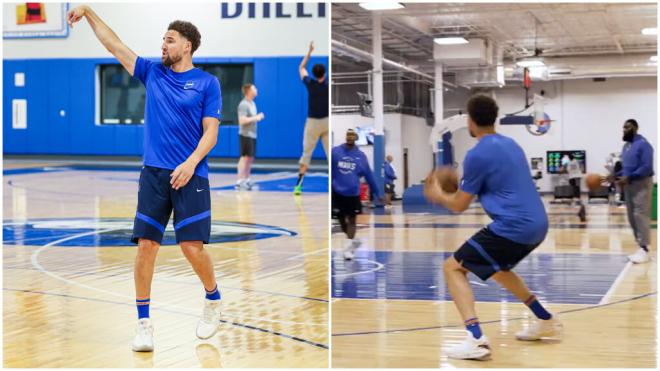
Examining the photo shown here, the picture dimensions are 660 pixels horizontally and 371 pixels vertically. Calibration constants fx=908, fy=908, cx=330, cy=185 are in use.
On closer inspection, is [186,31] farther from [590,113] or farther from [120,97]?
[590,113]

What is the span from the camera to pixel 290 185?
16.5 meters

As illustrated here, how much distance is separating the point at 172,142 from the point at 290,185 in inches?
477

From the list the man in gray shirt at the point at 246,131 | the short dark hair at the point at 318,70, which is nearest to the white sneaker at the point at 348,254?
the short dark hair at the point at 318,70

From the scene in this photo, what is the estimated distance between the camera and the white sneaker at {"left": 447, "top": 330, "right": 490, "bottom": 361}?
14.3ft

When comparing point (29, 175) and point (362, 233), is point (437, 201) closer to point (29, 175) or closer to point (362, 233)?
point (362, 233)

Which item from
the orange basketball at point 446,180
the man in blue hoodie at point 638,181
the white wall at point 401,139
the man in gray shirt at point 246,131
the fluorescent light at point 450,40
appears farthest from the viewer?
the white wall at point 401,139

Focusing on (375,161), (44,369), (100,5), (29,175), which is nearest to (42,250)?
(44,369)

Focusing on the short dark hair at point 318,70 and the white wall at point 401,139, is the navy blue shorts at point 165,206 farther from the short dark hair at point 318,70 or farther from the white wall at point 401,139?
the white wall at point 401,139

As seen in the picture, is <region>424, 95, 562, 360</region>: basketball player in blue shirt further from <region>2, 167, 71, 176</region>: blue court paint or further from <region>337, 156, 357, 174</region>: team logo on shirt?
<region>2, 167, 71, 176</region>: blue court paint

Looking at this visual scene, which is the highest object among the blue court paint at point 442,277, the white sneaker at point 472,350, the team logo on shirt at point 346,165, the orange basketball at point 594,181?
the team logo on shirt at point 346,165

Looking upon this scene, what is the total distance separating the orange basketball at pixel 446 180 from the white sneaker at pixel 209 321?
4.28 feet

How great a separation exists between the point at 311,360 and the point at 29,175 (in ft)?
52.4

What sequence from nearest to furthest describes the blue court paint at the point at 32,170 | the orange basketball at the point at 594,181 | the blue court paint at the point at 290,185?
the orange basketball at the point at 594,181, the blue court paint at the point at 290,185, the blue court paint at the point at 32,170

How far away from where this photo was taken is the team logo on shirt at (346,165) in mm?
9188
